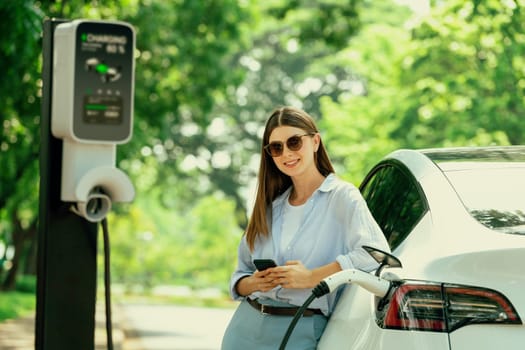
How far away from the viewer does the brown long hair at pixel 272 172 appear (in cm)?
442

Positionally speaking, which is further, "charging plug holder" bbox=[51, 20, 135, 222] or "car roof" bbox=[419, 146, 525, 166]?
"charging plug holder" bbox=[51, 20, 135, 222]

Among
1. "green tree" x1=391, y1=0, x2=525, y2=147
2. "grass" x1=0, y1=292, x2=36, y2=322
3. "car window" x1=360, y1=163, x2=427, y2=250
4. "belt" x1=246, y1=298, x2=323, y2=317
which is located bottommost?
"grass" x1=0, y1=292, x2=36, y2=322

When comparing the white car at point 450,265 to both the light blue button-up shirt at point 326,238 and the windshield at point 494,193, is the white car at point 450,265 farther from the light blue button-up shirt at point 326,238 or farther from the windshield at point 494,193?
the light blue button-up shirt at point 326,238

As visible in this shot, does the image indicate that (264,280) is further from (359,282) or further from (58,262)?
(58,262)

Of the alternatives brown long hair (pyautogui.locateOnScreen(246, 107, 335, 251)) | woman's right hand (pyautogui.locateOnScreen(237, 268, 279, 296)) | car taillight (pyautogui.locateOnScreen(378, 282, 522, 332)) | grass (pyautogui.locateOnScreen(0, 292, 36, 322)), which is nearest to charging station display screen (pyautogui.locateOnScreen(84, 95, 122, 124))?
brown long hair (pyautogui.locateOnScreen(246, 107, 335, 251))

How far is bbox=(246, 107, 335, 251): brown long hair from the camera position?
4.42 meters

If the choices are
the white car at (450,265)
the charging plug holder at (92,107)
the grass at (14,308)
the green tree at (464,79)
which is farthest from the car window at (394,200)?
the grass at (14,308)

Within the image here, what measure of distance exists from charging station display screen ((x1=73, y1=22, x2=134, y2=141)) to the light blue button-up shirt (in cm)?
110

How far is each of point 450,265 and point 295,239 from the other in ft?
3.67

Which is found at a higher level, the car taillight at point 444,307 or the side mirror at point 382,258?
the side mirror at point 382,258

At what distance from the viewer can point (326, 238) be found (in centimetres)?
421

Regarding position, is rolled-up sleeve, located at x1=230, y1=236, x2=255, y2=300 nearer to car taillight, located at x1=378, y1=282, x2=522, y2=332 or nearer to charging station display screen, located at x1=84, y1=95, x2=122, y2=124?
charging station display screen, located at x1=84, y1=95, x2=122, y2=124

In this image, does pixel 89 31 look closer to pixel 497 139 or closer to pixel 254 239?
pixel 254 239

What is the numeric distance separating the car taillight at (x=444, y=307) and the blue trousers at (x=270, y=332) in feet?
2.72
